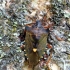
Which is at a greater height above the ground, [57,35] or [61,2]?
[61,2]

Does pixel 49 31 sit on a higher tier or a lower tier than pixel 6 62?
higher

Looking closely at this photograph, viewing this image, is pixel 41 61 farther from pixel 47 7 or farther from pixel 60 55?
pixel 47 7

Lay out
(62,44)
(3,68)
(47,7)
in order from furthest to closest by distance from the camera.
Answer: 1. (47,7)
2. (62,44)
3. (3,68)

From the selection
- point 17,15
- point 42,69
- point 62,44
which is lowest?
point 42,69

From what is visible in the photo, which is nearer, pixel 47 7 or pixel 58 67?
pixel 58 67

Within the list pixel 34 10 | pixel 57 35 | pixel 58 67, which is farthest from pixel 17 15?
pixel 58 67

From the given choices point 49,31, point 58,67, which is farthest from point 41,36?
point 58,67

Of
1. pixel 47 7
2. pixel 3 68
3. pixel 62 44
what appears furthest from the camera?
pixel 47 7

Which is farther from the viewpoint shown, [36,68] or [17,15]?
[17,15]

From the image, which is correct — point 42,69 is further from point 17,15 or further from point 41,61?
point 17,15

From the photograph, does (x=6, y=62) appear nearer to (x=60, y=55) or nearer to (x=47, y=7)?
(x=60, y=55)
